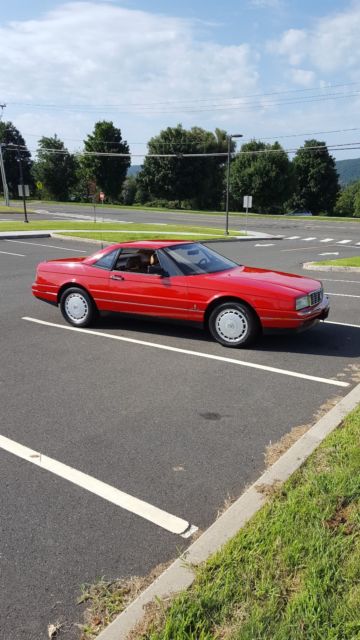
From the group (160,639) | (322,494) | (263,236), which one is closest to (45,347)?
(322,494)

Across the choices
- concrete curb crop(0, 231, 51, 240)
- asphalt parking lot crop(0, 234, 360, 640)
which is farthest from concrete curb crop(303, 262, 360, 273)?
concrete curb crop(0, 231, 51, 240)

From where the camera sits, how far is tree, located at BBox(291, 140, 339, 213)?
68.1 m

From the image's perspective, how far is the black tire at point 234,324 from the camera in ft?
21.4

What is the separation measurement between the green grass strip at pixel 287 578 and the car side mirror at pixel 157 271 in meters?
4.22

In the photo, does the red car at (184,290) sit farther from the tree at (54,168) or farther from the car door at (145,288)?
the tree at (54,168)

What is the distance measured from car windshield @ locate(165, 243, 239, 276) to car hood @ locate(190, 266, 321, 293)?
180 mm

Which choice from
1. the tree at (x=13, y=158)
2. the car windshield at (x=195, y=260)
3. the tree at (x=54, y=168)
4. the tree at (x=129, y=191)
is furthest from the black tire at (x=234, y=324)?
the tree at (x=13, y=158)

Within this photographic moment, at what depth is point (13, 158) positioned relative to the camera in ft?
246

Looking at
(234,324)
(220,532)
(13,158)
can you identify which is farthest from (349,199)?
(220,532)

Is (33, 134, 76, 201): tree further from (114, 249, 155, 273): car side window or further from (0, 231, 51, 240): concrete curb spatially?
(114, 249, 155, 273): car side window

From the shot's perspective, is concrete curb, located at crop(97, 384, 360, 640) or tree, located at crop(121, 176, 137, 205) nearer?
concrete curb, located at crop(97, 384, 360, 640)

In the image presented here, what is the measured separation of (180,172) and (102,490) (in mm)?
66020

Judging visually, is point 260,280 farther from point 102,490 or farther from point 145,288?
point 102,490

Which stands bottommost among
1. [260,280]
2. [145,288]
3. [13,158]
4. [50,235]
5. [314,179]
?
[50,235]
